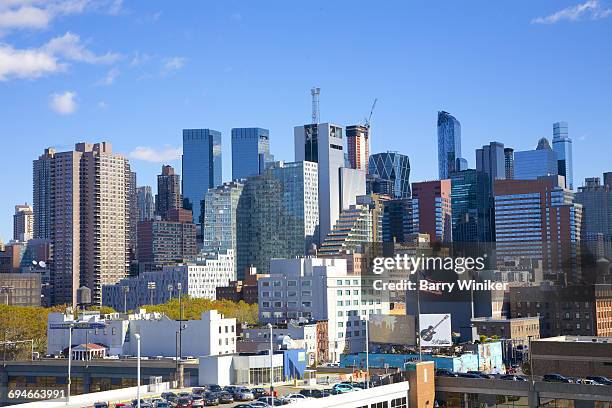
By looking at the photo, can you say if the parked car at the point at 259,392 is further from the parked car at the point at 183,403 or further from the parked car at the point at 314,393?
the parked car at the point at 183,403

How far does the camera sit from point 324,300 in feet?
557

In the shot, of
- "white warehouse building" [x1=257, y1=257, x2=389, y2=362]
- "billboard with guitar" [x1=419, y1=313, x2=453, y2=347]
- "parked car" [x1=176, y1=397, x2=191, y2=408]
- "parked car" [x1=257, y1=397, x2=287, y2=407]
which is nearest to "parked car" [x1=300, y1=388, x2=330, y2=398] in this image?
"parked car" [x1=257, y1=397, x2=287, y2=407]

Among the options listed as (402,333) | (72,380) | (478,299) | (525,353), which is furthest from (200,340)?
(478,299)

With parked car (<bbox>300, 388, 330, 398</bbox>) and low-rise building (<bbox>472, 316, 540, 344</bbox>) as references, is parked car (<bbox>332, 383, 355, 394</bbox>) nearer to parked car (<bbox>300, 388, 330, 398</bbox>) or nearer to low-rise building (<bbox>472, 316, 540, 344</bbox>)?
parked car (<bbox>300, 388, 330, 398</bbox>)

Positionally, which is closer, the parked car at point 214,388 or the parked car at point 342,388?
the parked car at point 342,388

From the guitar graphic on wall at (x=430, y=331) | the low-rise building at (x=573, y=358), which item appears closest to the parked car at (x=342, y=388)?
the low-rise building at (x=573, y=358)

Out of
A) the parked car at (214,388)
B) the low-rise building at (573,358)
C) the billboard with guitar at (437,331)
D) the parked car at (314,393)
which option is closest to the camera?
the parked car at (314,393)

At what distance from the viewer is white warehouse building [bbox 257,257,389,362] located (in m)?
166

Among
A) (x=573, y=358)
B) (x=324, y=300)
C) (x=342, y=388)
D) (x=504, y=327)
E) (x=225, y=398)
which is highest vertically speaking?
(x=324, y=300)

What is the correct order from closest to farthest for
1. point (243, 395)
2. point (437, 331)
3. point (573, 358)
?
point (243, 395) < point (573, 358) < point (437, 331)

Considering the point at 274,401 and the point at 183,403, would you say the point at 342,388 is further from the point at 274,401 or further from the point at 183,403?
the point at 183,403

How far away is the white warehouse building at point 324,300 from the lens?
6521 inches

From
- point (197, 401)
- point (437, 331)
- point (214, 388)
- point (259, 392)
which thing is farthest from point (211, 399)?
point (437, 331)

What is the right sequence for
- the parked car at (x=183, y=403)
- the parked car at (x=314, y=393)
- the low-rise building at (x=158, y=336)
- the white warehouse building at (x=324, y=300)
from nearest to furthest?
the parked car at (x=183, y=403)
the parked car at (x=314, y=393)
the low-rise building at (x=158, y=336)
the white warehouse building at (x=324, y=300)
